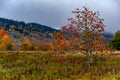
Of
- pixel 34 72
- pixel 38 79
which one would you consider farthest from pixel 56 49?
pixel 38 79

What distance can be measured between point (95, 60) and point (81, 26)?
4025 millimetres

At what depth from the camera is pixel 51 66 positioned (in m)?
31.1

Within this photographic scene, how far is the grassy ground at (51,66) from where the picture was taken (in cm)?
2601

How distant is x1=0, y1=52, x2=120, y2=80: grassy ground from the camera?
1024 inches

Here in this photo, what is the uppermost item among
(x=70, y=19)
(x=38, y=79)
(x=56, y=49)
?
(x=70, y=19)

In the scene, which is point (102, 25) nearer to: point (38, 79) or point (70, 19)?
point (70, 19)

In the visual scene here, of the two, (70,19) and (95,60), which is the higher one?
(70,19)

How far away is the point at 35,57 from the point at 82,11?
6787mm

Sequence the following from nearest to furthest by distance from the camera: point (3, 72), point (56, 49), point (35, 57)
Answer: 1. point (3, 72)
2. point (35, 57)
3. point (56, 49)

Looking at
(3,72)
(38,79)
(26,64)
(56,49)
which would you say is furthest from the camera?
(56,49)

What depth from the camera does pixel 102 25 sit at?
3344 cm

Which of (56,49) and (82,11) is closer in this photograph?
(82,11)

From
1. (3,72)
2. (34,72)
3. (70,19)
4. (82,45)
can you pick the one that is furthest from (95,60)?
(3,72)

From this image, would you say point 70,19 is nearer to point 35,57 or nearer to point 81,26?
point 81,26
